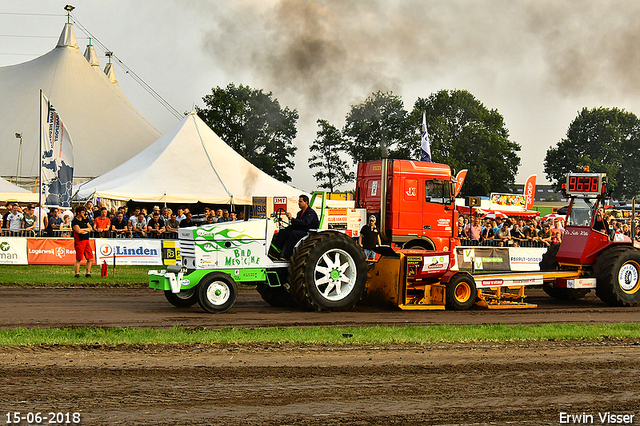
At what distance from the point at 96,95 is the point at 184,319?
3411 cm

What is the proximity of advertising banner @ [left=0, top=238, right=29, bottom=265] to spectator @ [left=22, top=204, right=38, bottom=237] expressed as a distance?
26cm

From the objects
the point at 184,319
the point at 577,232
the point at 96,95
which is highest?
the point at 96,95

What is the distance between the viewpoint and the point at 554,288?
45.8 ft

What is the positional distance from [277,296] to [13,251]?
10162mm

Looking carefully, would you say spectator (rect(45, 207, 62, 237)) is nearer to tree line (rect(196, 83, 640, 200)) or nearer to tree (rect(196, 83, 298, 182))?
tree line (rect(196, 83, 640, 200))

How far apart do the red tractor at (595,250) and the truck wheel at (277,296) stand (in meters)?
5.06

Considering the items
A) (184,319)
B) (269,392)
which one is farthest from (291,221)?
(269,392)

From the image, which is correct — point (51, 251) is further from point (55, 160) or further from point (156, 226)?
point (55, 160)

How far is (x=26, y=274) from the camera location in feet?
54.2

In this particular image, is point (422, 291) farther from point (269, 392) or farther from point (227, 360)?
point (269, 392)

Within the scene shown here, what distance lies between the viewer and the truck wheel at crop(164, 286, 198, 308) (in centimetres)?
1131

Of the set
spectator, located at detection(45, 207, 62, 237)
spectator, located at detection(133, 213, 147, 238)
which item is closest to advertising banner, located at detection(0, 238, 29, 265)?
spectator, located at detection(45, 207, 62, 237)

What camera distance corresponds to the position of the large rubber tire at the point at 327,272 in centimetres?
1065

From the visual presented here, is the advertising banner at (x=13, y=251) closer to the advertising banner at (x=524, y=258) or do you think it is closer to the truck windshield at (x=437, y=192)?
the truck windshield at (x=437, y=192)
